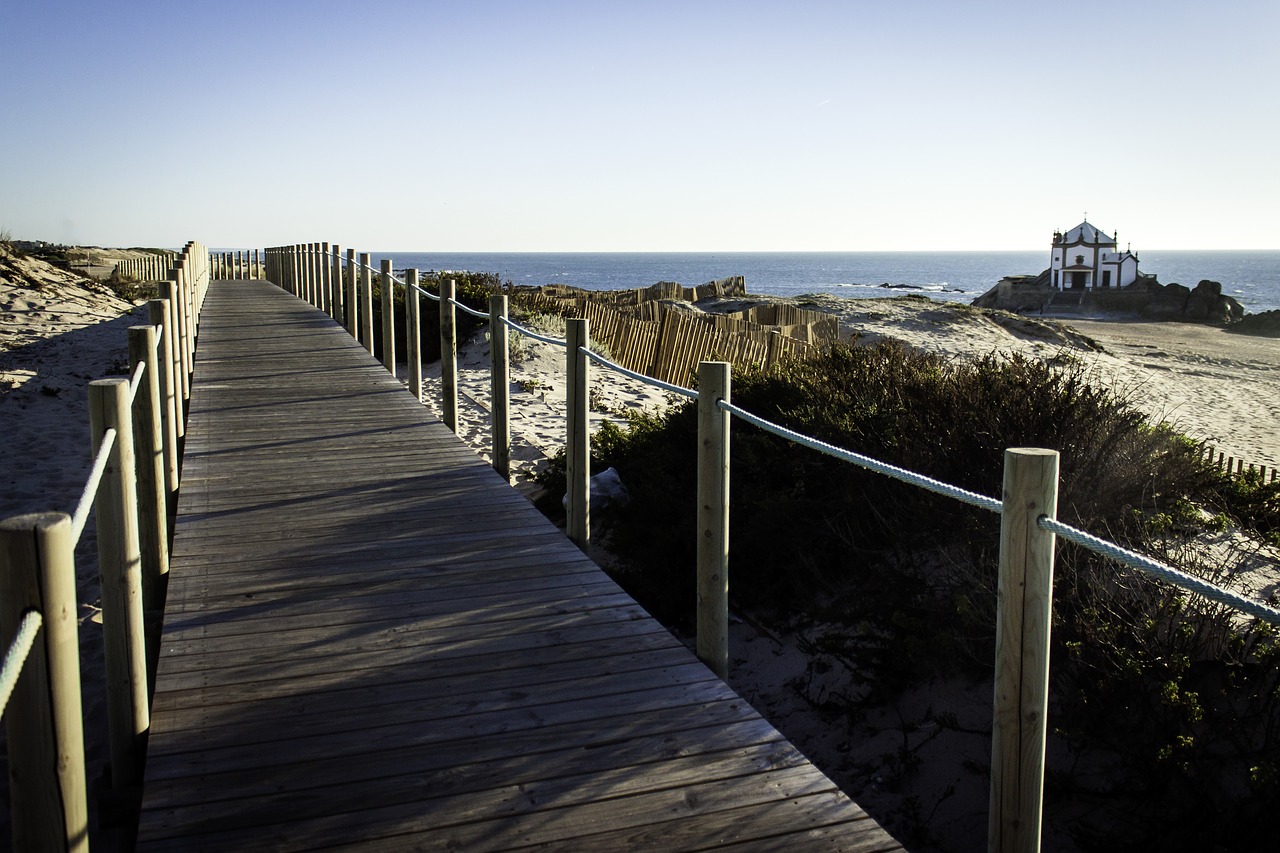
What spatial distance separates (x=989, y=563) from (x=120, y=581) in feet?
11.3

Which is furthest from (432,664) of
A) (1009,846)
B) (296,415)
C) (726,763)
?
(296,415)

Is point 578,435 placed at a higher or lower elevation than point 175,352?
lower

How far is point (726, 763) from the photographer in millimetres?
2887

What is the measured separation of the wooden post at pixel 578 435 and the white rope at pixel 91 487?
7.92 feet

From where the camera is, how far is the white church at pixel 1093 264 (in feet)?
238

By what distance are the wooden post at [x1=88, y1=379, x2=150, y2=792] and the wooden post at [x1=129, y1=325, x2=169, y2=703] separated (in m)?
1.08

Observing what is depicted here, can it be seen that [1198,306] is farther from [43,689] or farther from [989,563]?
[43,689]

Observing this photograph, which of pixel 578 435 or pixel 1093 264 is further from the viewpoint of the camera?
pixel 1093 264

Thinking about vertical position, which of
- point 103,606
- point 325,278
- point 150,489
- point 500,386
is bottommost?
point 103,606

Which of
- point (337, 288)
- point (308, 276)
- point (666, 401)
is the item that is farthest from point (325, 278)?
point (666, 401)

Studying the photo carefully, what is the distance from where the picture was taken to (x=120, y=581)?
10.3 feet

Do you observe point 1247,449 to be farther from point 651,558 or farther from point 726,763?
point 726,763

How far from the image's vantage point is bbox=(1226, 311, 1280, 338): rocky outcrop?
1905 inches

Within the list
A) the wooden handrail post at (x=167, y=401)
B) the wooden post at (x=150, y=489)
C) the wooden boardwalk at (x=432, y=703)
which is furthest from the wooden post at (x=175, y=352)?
the wooden post at (x=150, y=489)
